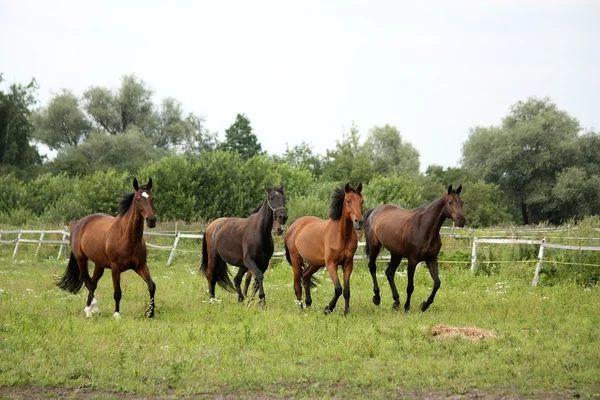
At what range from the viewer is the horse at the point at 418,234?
39.3 ft

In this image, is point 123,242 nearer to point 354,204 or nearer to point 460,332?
point 354,204

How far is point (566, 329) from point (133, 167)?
52.3m

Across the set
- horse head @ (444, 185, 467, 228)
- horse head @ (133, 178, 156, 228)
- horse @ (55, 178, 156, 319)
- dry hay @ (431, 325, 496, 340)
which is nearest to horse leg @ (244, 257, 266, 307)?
horse @ (55, 178, 156, 319)

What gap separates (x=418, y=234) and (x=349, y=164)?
47.9 m

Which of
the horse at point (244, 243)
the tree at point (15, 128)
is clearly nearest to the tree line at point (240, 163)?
the tree at point (15, 128)

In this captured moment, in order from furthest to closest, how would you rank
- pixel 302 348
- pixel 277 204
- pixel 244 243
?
pixel 244 243
pixel 277 204
pixel 302 348

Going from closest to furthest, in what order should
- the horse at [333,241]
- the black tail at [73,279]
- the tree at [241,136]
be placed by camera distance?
the horse at [333,241] → the black tail at [73,279] → the tree at [241,136]

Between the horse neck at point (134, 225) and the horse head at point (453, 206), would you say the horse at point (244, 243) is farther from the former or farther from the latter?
the horse head at point (453, 206)

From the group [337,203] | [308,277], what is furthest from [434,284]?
[308,277]

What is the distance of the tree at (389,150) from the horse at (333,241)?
195ft

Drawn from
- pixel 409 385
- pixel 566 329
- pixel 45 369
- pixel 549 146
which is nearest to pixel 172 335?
pixel 45 369

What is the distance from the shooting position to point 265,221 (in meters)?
12.6

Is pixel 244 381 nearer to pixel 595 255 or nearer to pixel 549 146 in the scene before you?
pixel 595 255

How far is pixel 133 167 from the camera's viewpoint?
58469 millimetres
